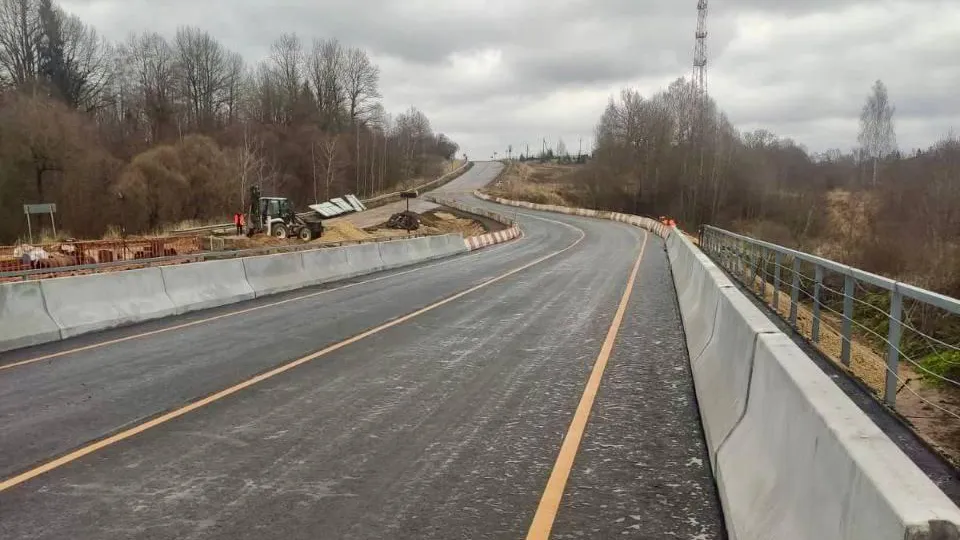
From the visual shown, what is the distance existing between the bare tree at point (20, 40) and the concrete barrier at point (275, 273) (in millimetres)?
57306

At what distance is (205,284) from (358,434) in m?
9.53

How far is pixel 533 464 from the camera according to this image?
16.3 feet

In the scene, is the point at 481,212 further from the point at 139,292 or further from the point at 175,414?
the point at 175,414

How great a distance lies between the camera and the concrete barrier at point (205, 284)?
510 inches

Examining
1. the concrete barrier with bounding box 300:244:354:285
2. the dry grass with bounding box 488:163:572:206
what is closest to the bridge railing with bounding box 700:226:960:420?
the concrete barrier with bounding box 300:244:354:285

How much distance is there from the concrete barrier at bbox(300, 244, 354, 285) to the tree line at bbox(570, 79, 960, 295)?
24.4m

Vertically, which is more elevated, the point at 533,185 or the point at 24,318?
the point at 533,185

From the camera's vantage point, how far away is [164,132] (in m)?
72.8

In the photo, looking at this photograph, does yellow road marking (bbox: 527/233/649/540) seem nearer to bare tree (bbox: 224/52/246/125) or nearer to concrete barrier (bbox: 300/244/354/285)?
concrete barrier (bbox: 300/244/354/285)

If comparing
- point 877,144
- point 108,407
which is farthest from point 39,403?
point 877,144

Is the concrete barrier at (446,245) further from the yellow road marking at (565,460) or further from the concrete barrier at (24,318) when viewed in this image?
the yellow road marking at (565,460)

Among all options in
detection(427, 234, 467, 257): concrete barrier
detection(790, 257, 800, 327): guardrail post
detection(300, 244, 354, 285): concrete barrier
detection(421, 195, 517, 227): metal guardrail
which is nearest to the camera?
detection(790, 257, 800, 327): guardrail post

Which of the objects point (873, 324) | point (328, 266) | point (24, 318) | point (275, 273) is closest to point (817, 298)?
point (24, 318)

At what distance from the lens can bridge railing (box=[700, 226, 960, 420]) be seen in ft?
19.3
